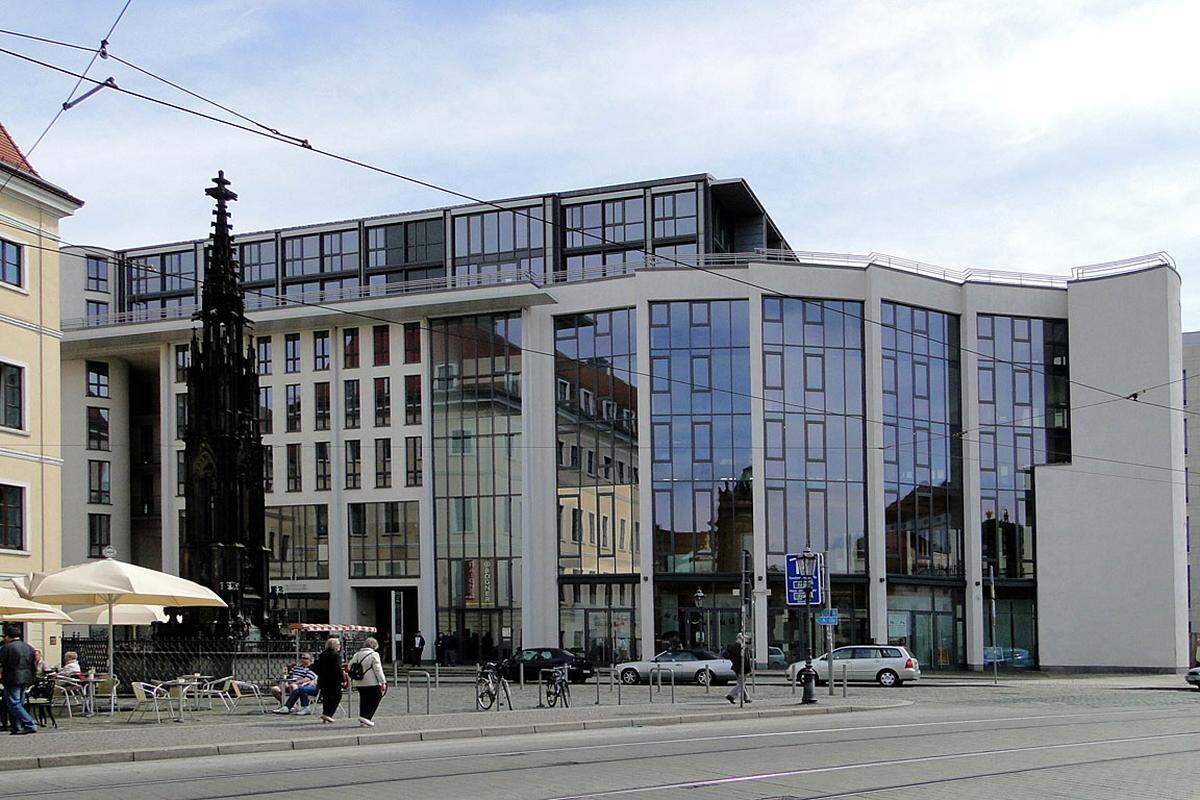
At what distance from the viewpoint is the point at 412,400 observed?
191 feet

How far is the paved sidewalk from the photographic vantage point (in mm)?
17531

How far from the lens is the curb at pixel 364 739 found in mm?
16438

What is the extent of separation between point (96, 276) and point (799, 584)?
57.2 metres

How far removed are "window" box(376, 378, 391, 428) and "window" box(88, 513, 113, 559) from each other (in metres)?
15.1

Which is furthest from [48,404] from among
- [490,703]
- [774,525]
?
[774,525]

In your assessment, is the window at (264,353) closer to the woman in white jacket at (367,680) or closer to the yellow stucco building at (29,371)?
the yellow stucco building at (29,371)

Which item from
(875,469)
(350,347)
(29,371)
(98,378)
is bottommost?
(875,469)

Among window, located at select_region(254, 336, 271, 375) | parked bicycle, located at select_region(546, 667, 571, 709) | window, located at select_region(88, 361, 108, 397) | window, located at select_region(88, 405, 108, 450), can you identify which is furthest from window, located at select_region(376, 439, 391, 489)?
parked bicycle, located at select_region(546, 667, 571, 709)

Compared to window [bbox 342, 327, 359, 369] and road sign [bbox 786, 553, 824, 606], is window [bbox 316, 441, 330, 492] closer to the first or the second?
window [bbox 342, 327, 359, 369]

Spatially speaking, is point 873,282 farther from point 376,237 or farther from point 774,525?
point 376,237

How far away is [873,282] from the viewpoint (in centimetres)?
5394

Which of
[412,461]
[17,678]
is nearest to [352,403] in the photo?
[412,461]

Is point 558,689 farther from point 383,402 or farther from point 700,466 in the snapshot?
point 383,402

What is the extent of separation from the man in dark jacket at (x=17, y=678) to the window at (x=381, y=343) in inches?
1542
